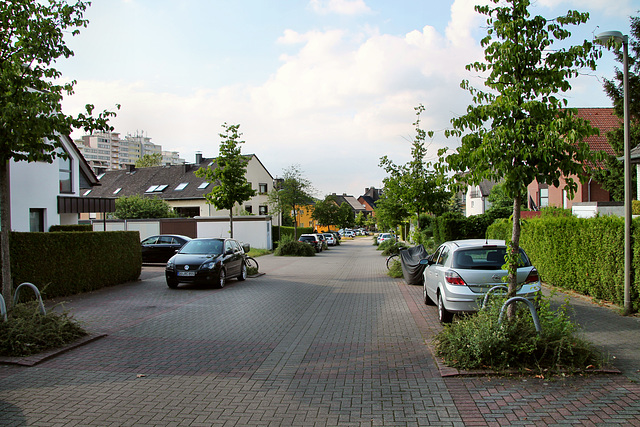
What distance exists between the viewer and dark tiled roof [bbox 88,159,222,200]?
51250 millimetres

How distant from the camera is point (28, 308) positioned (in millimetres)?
7680

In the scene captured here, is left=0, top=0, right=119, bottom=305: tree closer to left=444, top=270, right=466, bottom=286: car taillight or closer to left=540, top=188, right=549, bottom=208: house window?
left=444, top=270, right=466, bottom=286: car taillight

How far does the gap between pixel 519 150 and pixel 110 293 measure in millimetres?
11468

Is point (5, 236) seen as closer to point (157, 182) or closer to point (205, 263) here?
point (205, 263)

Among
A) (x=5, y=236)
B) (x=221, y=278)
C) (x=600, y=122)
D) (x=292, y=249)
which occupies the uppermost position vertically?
(x=600, y=122)

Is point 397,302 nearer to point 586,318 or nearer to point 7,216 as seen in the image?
point 586,318

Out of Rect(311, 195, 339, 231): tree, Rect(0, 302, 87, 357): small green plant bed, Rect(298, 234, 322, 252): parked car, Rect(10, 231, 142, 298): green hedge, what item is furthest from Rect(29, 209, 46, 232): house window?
Rect(311, 195, 339, 231): tree

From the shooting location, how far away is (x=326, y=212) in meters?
63.5

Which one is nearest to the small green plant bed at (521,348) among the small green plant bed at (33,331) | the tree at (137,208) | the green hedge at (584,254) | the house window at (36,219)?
the green hedge at (584,254)

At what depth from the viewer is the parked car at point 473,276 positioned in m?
8.01

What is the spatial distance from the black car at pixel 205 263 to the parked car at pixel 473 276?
785 cm

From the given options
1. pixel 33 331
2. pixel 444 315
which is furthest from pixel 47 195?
pixel 444 315

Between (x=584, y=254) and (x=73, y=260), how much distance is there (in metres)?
12.8

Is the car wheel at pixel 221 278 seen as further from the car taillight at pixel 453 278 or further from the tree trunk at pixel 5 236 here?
the car taillight at pixel 453 278
